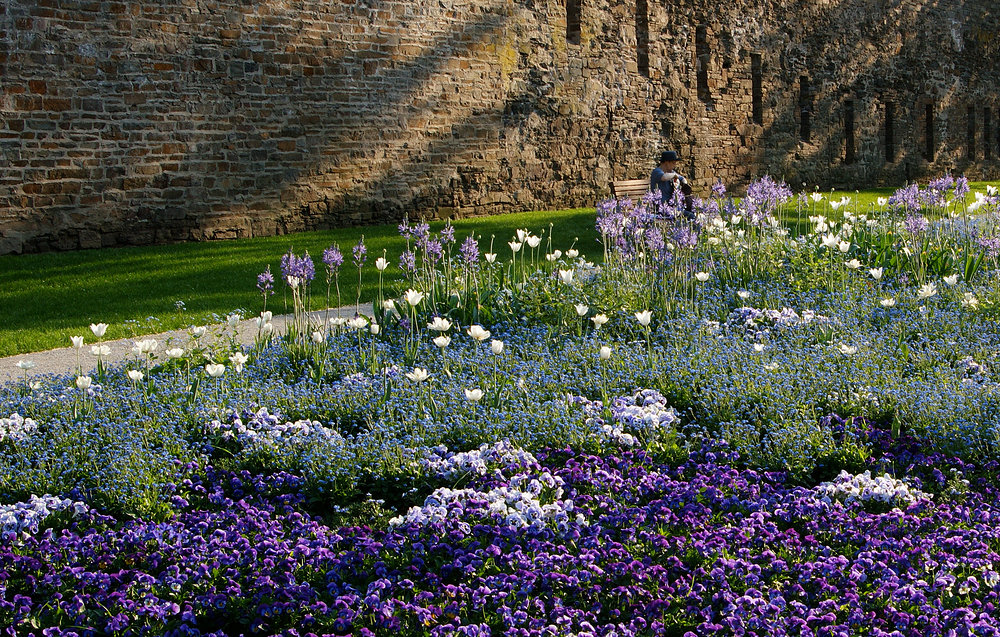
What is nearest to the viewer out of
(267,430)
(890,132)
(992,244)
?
(267,430)

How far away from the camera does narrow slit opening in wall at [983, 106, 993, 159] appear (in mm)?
26625

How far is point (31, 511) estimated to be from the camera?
134 inches

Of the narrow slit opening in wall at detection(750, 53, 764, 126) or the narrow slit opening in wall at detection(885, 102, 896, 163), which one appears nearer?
the narrow slit opening in wall at detection(750, 53, 764, 126)

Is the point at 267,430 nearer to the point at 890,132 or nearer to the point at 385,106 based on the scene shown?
the point at 385,106

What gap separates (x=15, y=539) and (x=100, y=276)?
6906 millimetres

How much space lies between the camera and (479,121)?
1534 cm

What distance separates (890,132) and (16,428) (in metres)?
23.2

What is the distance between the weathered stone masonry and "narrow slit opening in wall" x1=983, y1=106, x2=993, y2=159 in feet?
19.8

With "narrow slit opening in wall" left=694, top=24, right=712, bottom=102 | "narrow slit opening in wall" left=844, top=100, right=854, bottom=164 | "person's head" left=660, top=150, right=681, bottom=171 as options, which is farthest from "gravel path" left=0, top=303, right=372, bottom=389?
"narrow slit opening in wall" left=844, top=100, right=854, bottom=164

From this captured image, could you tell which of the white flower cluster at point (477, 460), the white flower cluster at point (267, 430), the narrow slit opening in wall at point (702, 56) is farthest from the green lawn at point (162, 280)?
the narrow slit opening in wall at point (702, 56)

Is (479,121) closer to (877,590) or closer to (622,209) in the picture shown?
(622,209)

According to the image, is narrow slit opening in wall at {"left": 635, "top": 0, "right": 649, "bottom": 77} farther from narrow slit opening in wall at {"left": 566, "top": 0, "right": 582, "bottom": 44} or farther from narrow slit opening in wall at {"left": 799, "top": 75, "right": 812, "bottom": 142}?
narrow slit opening in wall at {"left": 799, "top": 75, "right": 812, "bottom": 142}

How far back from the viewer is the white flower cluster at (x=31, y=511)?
3.35 m

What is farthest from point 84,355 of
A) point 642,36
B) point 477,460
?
point 642,36
